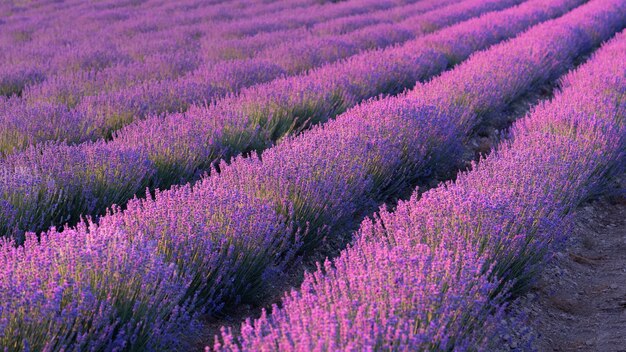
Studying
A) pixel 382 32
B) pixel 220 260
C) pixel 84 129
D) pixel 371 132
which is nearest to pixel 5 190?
pixel 220 260

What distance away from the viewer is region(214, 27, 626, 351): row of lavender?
1791 mm

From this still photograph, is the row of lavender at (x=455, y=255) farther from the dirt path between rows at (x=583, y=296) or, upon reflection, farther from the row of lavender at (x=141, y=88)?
the row of lavender at (x=141, y=88)

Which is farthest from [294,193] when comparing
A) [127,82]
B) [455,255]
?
[127,82]

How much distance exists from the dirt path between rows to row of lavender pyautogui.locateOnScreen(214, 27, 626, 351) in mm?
219

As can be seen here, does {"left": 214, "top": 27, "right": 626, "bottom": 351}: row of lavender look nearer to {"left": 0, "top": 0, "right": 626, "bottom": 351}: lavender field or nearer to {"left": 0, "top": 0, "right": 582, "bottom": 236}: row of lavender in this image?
{"left": 0, "top": 0, "right": 626, "bottom": 351}: lavender field

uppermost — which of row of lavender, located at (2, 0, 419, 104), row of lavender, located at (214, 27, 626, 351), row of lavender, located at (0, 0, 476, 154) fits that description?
row of lavender, located at (2, 0, 419, 104)

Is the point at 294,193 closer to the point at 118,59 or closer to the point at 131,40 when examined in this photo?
the point at 118,59

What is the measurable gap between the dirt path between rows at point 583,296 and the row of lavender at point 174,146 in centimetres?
215

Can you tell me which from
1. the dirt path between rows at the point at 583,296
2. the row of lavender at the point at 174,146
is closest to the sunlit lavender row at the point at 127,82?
the row of lavender at the point at 174,146

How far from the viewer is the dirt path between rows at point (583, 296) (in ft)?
8.73

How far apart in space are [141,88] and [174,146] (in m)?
1.73

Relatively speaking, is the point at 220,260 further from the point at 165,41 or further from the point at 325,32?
the point at 325,32

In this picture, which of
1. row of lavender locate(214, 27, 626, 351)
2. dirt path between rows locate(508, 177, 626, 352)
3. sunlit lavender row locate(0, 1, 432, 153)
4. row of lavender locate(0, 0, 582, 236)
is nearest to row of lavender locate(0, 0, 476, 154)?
sunlit lavender row locate(0, 1, 432, 153)

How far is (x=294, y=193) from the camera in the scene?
126 inches
